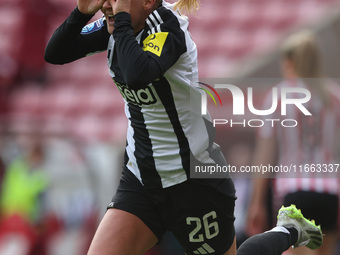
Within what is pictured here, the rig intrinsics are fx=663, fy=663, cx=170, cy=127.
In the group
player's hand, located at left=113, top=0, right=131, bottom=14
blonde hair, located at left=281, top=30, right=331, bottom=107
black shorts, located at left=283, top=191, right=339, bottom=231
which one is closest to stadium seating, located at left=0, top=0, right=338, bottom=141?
blonde hair, located at left=281, top=30, right=331, bottom=107

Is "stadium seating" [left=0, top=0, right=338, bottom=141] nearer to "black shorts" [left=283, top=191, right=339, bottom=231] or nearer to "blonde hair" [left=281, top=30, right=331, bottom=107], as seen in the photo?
"blonde hair" [left=281, top=30, right=331, bottom=107]

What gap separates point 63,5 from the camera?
8711mm

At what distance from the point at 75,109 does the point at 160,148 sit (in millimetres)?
5416

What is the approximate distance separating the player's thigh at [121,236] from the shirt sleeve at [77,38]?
29.8 inches

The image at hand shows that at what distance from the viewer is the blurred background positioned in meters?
6.25

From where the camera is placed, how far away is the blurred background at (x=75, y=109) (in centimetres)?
625

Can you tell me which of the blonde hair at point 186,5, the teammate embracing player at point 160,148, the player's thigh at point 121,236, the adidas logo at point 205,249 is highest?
the blonde hair at point 186,5

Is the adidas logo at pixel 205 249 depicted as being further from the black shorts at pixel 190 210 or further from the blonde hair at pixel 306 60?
the blonde hair at pixel 306 60

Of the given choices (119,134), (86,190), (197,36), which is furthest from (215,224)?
(197,36)

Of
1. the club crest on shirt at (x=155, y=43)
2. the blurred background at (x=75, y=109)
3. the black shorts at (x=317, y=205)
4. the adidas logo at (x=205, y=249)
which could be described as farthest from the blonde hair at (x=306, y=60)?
the club crest on shirt at (x=155, y=43)

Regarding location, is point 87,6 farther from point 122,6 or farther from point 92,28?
point 122,6

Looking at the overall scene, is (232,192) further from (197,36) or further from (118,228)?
(197,36)

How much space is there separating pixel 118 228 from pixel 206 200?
1.31ft

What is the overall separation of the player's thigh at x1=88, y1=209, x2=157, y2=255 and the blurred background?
2322 mm
